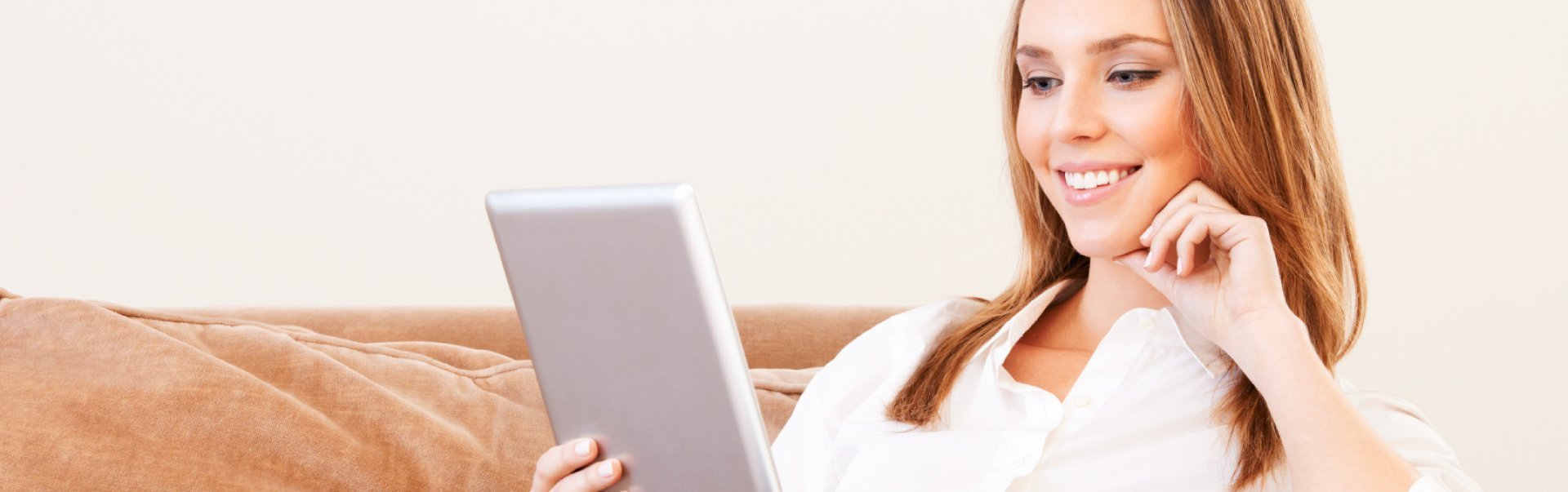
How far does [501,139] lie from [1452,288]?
2.12 meters

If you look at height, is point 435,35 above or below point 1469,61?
above

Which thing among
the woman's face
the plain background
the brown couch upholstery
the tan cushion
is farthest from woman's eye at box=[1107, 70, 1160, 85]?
the plain background

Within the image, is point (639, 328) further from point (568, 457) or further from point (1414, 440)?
point (1414, 440)

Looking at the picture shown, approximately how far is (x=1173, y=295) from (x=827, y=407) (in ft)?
1.52

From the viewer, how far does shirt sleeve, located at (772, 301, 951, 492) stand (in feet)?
5.58

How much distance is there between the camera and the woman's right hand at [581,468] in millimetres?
1131

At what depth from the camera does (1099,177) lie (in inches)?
59.7

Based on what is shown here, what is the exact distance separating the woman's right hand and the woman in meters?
0.53

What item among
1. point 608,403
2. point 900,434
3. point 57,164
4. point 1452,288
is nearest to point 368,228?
point 57,164

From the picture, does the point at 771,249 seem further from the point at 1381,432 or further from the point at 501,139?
the point at 1381,432

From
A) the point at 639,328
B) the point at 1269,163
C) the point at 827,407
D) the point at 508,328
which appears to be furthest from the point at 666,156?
the point at 639,328

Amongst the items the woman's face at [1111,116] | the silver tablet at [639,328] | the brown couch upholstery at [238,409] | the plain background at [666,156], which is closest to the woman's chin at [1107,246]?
the woman's face at [1111,116]

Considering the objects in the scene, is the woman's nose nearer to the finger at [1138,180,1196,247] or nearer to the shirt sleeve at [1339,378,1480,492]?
the finger at [1138,180,1196,247]

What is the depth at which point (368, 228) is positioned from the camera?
3.04 meters
